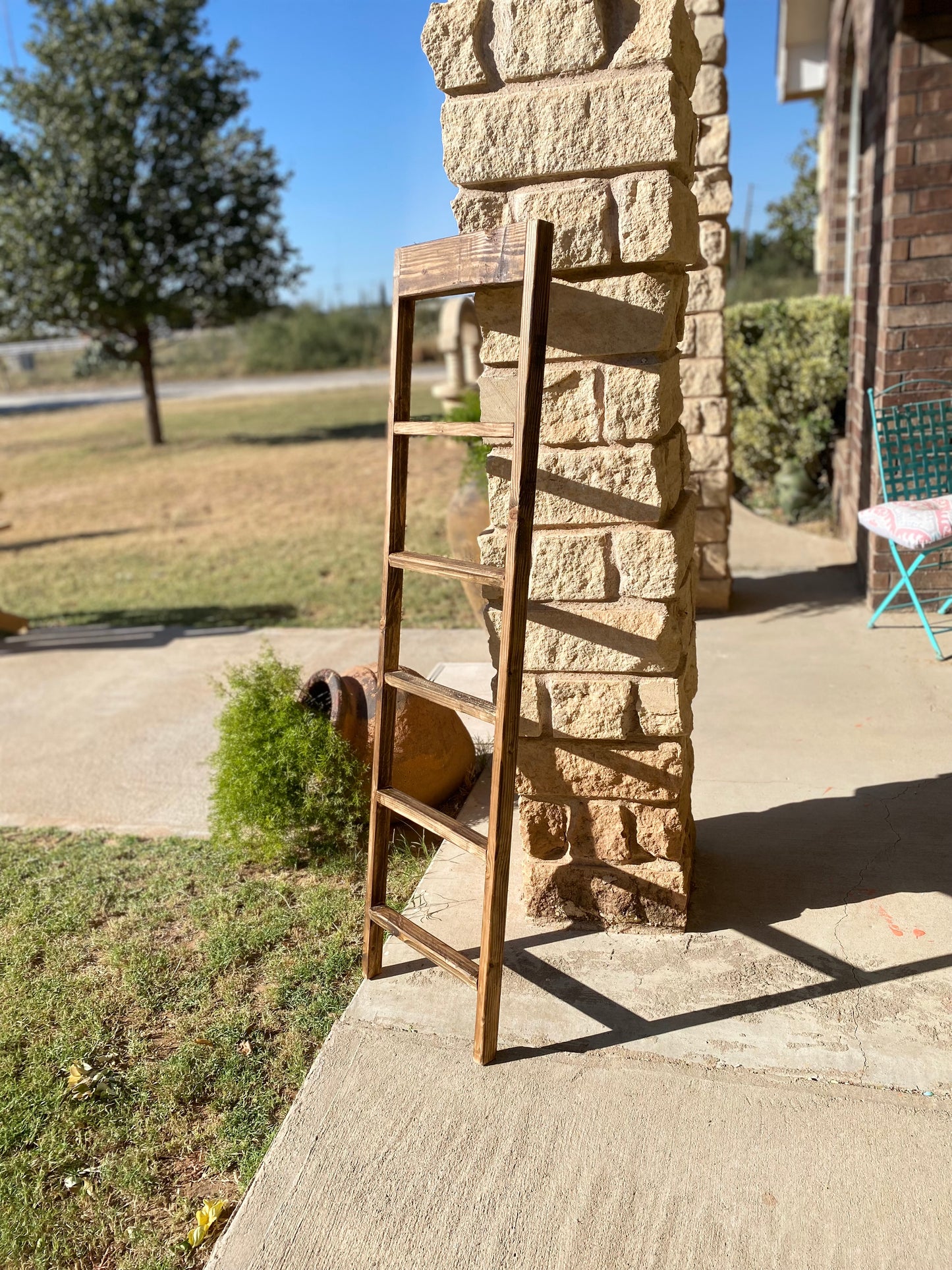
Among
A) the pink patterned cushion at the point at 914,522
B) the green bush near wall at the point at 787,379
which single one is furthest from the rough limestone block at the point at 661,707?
the green bush near wall at the point at 787,379

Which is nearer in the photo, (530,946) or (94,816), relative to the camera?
(530,946)

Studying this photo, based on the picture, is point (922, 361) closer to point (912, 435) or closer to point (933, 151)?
point (912, 435)

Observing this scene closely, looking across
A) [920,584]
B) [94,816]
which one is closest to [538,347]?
[94,816]

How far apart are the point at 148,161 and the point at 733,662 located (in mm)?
14818

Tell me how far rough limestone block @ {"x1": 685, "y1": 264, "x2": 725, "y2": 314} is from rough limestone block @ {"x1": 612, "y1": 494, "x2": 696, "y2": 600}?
3070 mm

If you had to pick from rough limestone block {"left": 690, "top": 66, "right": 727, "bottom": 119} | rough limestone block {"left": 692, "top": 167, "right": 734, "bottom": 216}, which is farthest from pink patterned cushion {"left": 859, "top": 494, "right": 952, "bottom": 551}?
rough limestone block {"left": 690, "top": 66, "right": 727, "bottom": 119}

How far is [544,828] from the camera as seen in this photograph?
297 cm

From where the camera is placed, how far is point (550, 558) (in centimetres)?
274

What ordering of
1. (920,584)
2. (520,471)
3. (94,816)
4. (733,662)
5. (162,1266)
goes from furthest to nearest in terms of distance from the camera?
(920,584) < (733,662) < (94,816) < (520,471) < (162,1266)

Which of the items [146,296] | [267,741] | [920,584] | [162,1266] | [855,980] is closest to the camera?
[162,1266]

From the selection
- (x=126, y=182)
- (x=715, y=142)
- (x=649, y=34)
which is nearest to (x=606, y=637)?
(x=649, y=34)

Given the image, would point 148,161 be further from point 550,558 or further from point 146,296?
point 550,558

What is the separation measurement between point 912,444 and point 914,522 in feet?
3.48

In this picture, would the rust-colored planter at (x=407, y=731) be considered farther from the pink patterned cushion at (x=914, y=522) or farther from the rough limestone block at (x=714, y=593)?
the rough limestone block at (x=714, y=593)
